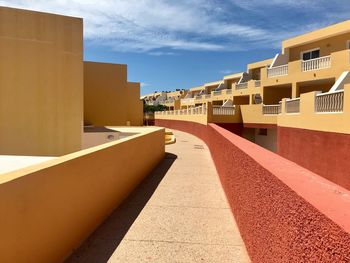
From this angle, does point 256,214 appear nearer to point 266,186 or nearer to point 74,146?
point 266,186

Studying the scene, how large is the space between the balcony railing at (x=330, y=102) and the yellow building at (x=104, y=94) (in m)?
21.6

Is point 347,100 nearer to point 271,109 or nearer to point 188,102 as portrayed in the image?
Result: point 271,109

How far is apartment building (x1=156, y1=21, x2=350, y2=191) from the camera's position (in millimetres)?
9711

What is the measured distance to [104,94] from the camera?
30.5m

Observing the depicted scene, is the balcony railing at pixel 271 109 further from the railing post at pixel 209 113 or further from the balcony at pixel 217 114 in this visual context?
the railing post at pixel 209 113

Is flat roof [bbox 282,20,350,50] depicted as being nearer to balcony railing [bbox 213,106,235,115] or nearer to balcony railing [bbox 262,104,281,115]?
balcony railing [bbox 262,104,281,115]

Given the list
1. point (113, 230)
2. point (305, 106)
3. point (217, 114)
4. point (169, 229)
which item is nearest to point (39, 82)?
point (113, 230)

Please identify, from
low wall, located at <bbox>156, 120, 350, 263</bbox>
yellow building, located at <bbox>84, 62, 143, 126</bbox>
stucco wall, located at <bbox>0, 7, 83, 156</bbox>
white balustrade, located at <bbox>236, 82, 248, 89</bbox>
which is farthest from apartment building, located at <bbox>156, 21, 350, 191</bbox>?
stucco wall, located at <bbox>0, 7, 83, 156</bbox>

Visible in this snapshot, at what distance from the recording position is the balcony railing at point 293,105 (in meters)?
14.6

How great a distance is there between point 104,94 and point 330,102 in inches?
924

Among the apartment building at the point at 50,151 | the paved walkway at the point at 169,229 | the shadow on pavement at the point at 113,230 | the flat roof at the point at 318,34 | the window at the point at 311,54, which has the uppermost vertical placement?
the flat roof at the point at 318,34

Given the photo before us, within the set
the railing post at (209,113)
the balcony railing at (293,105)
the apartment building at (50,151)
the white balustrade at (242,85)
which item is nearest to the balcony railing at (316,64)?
the balcony railing at (293,105)

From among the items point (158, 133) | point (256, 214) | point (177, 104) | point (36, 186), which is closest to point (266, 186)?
point (256, 214)

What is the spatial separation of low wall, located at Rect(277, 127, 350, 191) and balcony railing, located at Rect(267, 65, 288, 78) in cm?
1108
